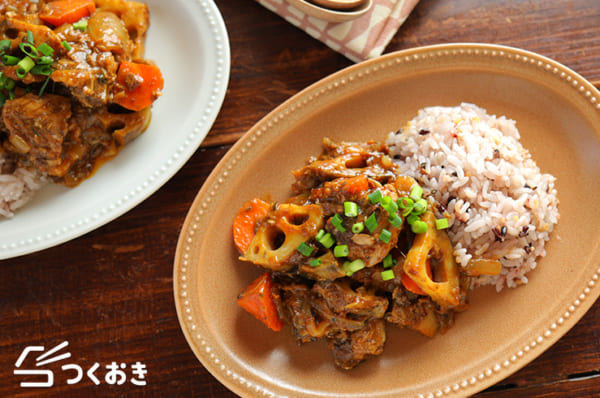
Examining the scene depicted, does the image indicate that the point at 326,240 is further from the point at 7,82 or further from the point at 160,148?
the point at 7,82

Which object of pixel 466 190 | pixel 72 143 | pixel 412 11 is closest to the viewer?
pixel 466 190

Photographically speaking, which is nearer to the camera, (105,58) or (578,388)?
(105,58)

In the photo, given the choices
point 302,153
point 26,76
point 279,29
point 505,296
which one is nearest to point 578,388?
point 505,296

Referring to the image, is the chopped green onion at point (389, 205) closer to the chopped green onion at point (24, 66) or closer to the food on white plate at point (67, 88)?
the food on white plate at point (67, 88)

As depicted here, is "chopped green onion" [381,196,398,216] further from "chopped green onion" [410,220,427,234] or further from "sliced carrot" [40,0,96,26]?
"sliced carrot" [40,0,96,26]

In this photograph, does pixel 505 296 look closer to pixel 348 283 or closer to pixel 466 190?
pixel 466 190

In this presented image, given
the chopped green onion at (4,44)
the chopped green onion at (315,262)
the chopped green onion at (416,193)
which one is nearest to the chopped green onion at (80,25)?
the chopped green onion at (4,44)
